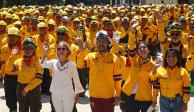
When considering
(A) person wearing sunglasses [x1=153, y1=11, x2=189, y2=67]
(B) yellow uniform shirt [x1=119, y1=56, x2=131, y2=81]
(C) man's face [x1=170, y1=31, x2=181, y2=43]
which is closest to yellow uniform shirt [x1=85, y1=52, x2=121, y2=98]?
(B) yellow uniform shirt [x1=119, y1=56, x2=131, y2=81]

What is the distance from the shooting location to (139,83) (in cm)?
770

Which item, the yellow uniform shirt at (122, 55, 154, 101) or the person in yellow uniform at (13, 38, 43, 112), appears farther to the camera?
the person in yellow uniform at (13, 38, 43, 112)

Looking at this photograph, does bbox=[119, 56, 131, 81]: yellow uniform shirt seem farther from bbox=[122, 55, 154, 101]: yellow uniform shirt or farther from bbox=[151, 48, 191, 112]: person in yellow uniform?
bbox=[151, 48, 191, 112]: person in yellow uniform

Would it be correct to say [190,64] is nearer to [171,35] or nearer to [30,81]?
[171,35]

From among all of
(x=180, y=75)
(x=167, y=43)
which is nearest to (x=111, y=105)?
(x=180, y=75)

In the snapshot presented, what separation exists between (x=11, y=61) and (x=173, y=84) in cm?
344

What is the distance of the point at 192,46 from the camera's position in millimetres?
10836

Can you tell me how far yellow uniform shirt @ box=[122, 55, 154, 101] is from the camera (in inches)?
300

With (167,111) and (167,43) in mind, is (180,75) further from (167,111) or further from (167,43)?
(167,43)

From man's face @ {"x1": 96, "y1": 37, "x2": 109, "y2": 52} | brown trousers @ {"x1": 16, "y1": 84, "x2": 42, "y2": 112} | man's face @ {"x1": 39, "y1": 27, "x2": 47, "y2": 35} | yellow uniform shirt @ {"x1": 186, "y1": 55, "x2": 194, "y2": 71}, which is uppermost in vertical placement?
man's face @ {"x1": 96, "y1": 37, "x2": 109, "y2": 52}

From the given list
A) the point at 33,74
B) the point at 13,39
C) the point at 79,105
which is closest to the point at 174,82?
the point at 33,74

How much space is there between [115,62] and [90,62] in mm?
397

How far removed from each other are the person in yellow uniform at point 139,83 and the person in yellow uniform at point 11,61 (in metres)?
2.39

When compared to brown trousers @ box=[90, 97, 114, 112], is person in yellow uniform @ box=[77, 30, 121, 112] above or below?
above
